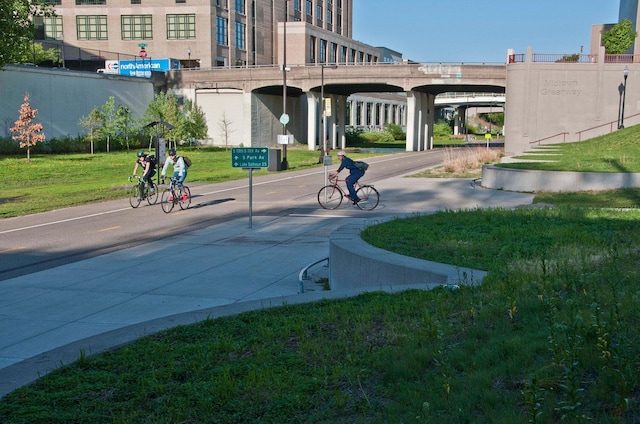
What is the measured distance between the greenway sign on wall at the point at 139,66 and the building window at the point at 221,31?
271 inches

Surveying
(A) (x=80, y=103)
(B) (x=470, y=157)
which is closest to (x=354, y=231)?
(B) (x=470, y=157)

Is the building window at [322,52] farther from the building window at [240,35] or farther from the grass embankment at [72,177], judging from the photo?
the grass embankment at [72,177]

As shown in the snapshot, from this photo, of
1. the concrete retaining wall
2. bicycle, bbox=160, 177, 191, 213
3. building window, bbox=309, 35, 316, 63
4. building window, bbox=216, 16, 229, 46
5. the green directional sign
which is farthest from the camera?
building window, bbox=309, 35, 316, 63

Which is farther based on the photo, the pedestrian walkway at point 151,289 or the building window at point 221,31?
the building window at point 221,31

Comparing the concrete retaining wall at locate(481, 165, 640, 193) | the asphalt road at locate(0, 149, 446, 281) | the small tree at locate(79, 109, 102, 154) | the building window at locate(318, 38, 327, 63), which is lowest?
the asphalt road at locate(0, 149, 446, 281)

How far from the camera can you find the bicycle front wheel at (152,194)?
79.5 feet

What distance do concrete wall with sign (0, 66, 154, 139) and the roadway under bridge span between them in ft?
32.4

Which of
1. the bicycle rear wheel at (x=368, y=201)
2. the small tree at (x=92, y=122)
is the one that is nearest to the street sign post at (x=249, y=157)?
the bicycle rear wheel at (x=368, y=201)

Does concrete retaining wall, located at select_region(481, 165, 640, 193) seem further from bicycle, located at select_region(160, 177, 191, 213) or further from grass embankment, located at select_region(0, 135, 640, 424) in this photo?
grass embankment, located at select_region(0, 135, 640, 424)

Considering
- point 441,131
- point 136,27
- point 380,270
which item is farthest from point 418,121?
point 380,270

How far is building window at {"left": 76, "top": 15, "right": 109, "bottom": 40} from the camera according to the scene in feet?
266

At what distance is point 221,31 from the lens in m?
81.4

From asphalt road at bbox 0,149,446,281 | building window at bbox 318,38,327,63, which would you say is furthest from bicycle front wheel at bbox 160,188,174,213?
building window at bbox 318,38,327,63

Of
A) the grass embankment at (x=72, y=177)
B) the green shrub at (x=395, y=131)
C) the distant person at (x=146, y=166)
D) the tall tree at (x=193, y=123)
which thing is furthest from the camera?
the green shrub at (x=395, y=131)
